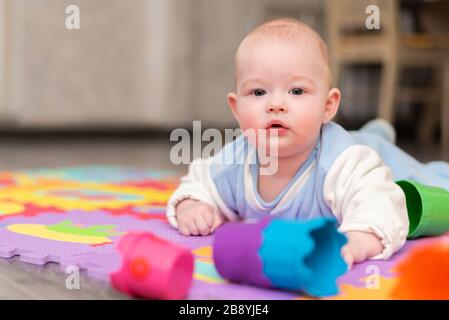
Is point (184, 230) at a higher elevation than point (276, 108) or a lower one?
lower

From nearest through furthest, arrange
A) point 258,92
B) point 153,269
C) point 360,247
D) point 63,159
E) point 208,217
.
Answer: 1. point 153,269
2. point 360,247
3. point 258,92
4. point 208,217
5. point 63,159

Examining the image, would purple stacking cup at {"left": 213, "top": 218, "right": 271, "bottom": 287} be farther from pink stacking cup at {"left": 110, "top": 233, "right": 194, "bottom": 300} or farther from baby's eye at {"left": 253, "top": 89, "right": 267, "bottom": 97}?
baby's eye at {"left": 253, "top": 89, "right": 267, "bottom": 97}

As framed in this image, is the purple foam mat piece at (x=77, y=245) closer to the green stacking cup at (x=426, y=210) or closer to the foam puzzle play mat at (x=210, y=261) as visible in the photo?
the foam puzzle play mat at (x=210, y=261)

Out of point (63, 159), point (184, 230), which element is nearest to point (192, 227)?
point (184, 230)

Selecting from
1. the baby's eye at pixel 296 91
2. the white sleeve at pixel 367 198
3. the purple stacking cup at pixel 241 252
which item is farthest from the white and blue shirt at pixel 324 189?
the purple stacking cup at pixel 241 252

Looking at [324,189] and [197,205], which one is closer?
[324,189]

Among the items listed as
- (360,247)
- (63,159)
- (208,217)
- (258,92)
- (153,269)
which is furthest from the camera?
(63,159)

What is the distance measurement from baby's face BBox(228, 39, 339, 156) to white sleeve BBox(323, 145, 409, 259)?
74 millimetres

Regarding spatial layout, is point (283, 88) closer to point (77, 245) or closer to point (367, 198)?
point (367, 198)

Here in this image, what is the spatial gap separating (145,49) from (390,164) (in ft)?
8.80

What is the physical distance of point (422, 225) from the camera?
1056 millimetres

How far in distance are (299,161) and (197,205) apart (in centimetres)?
19

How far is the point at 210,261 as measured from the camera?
34.7 inches

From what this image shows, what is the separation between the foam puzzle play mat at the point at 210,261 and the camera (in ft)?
2.31
